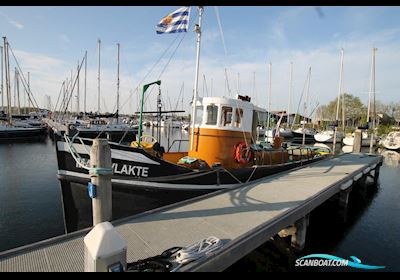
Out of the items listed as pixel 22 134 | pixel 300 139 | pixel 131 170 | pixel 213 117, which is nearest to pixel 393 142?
pixel 300 139

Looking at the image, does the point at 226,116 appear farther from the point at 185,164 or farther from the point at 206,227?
the point at 206,227

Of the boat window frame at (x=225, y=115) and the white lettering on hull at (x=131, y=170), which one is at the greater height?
the boat window frame at (x=225, y=115)

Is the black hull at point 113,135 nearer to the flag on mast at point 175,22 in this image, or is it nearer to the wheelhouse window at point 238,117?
the flag on mast at point 175,22

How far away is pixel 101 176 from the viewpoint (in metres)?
4.63

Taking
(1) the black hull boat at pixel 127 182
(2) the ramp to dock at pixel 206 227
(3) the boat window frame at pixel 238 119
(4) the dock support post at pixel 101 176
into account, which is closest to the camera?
(2) the ramp to dock at pixel 206 227

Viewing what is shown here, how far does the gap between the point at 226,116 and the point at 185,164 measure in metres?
2.31

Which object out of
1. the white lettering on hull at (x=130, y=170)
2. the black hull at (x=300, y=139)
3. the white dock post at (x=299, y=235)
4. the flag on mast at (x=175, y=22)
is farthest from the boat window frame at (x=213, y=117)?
the black hull at (x=300, y=139)

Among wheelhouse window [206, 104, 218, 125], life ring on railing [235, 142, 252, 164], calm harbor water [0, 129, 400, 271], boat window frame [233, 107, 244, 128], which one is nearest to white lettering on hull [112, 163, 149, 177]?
wheelhouse window [206, 104, 218, 125]

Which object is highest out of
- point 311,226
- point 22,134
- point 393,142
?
point 393,142

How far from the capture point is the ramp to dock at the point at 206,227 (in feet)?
12.2

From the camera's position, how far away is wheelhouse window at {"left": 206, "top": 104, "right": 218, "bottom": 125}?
27.7 feet

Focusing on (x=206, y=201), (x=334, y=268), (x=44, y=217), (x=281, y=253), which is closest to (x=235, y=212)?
(x=206, y=201)

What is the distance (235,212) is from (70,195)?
4252mm

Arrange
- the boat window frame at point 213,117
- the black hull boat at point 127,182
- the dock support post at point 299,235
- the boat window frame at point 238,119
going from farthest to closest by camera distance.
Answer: the boat window frame at point 238,119
the boat window frame at point 213,117
the dock support post at point 299,235
the black hull boat at point 127,182
